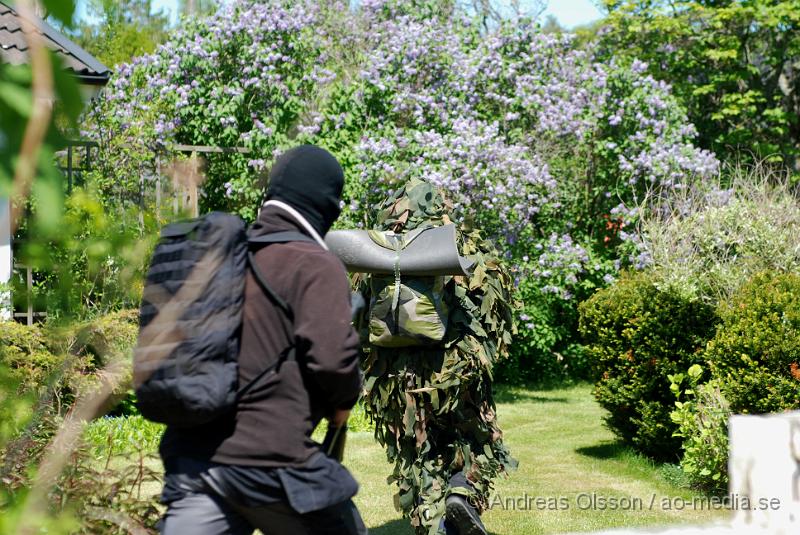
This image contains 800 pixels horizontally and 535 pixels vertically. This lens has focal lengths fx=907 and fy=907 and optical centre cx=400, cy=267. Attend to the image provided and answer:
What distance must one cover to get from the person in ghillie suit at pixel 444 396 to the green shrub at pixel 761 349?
209 centimetres

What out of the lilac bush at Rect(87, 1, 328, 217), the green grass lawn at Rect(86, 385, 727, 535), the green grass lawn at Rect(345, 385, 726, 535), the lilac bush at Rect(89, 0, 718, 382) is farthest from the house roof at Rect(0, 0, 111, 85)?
the green grass lawn at Rect(345, 385, 726, 535)

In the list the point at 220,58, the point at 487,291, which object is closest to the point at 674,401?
the point at 487,291

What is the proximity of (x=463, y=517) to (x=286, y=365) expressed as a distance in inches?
104

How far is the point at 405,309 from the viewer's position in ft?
15.9

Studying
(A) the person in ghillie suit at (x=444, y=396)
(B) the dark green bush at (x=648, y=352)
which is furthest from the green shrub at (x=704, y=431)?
(A) the person in ghillie suit at (x=444, y=396)

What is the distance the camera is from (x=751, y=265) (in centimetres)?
752

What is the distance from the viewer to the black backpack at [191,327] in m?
2.35

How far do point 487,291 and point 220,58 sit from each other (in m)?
7.99

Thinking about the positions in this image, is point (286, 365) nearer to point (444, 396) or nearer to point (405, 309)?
point (405, 309)

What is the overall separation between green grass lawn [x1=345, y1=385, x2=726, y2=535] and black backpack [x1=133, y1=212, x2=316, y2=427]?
A: 3787 mm

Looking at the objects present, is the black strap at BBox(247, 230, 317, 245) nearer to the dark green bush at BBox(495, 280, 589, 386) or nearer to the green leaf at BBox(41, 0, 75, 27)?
the green leaf at BBox(41, 0, 75, 27)

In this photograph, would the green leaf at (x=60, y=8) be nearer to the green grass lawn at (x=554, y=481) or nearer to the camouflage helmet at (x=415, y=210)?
the green grass lawn at (x=554, y=481)

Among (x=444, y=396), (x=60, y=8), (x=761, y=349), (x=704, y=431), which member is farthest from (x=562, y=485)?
(x=60, y=8)

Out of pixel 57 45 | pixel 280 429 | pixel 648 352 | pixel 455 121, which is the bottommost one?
pixel 648 352
